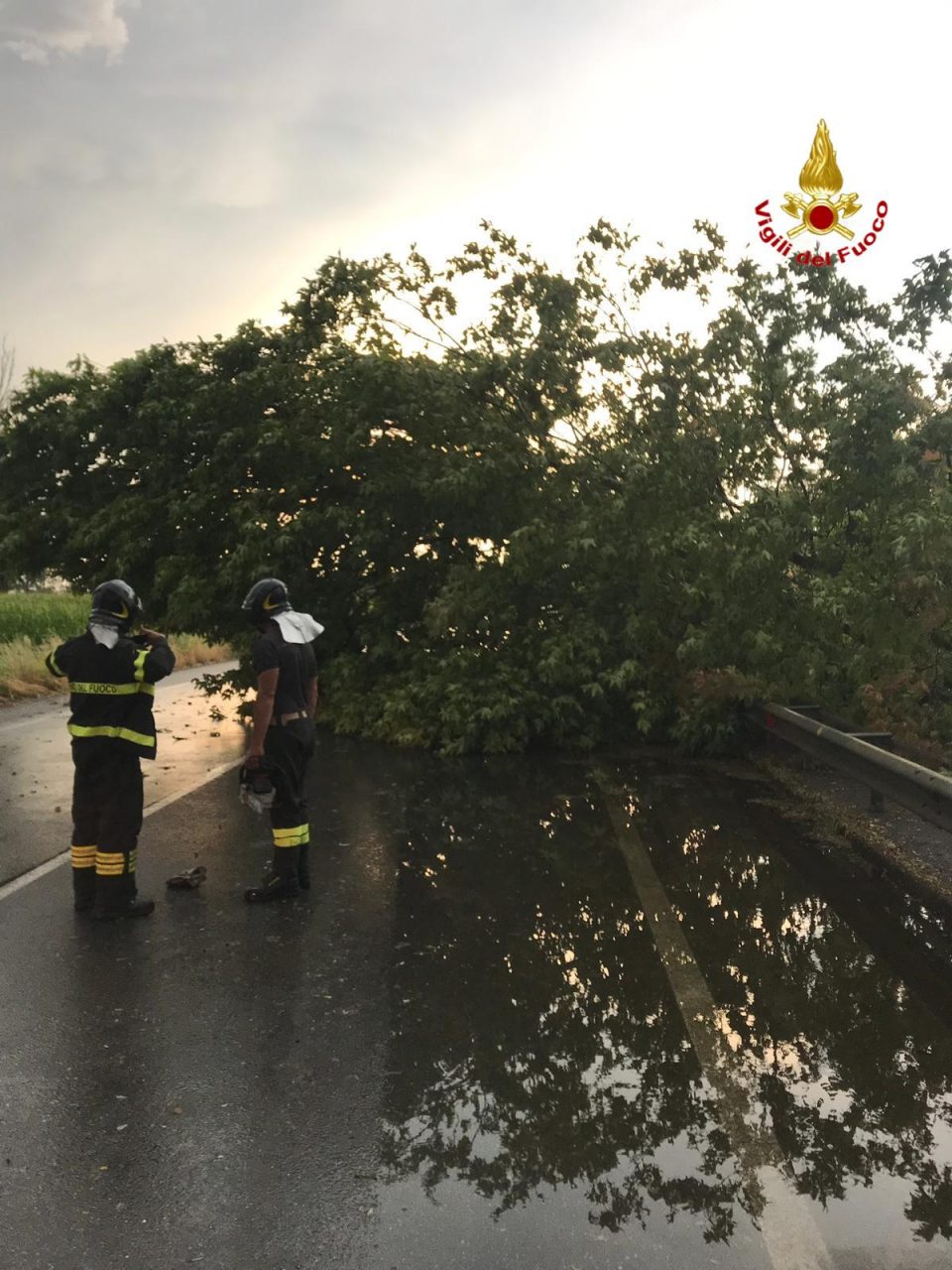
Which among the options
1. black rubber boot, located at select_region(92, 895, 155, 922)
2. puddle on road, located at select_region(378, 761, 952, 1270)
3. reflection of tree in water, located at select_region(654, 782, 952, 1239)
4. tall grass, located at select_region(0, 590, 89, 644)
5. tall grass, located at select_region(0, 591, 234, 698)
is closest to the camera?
puddle on road, located at select_region(378, 761, 952, 1270)

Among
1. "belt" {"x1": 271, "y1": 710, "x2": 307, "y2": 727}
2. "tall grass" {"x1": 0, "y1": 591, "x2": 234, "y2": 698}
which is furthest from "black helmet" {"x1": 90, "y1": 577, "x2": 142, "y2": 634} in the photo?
"tall grass" {"x1": 0, "y1": 591, "x2": 234, "y2": 698}

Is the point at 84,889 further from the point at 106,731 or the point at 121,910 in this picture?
the point at 106,731

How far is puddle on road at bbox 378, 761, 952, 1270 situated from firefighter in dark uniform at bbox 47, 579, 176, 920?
1715mm

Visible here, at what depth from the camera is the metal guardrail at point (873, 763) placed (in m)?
6.88

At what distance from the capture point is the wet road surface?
3.39 m

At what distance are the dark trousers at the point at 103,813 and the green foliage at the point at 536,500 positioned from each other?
247 inches

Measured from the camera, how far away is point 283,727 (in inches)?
285

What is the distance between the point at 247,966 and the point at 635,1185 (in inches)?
107

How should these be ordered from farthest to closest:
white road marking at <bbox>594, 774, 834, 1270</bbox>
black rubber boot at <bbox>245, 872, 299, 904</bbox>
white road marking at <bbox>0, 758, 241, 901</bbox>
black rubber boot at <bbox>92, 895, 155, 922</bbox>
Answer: white road marking at <bbox>0, 758, 241, 901</bbox>, black rubber boot at <bbox>245, 872, 299, 904</bbox>, black rubber boot at <bbox>92, 895, 155, 922</bbox>, white road marking at <bbox>594, 774, 834, 1270</bbox>

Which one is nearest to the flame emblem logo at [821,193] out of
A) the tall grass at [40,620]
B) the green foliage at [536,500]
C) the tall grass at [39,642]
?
the green foliage at [536,500]

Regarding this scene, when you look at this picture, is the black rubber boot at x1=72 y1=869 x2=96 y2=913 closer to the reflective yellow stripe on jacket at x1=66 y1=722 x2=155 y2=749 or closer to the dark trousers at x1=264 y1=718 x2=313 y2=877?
the reflective yellow stripe on jacket at x1=66 y1=722 x2=155 y2=749

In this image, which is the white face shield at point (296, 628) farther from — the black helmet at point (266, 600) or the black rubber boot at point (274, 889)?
the black rubber boot at point (274, 889)

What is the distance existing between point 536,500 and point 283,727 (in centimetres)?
756

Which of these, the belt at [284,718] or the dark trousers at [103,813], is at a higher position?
the belt at [284,718]
